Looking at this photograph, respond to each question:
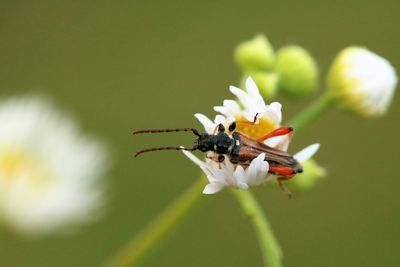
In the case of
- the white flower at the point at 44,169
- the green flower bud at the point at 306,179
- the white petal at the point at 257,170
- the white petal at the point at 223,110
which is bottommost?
the white petal at the point at 257,170

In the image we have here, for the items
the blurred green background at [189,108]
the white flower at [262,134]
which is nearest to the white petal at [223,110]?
the white flower at [262,134]

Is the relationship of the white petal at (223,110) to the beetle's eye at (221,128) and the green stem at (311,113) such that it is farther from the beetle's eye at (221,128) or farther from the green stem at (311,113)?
the green stem at (311,113)

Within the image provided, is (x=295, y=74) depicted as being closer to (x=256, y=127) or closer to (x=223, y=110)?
(x=256, y=127)

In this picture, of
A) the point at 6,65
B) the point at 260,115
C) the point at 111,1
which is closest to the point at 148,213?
the point at 6,65

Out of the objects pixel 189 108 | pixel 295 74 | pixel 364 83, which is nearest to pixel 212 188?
pixel 295 74

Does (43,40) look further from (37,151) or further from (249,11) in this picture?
(37,151)

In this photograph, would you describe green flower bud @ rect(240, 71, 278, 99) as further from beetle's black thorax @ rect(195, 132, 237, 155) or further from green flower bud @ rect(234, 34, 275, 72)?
beetle's black thorax @ rect(195, 132, 237, 155)

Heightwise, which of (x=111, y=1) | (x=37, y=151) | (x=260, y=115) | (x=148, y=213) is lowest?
(x=260, y=115)
